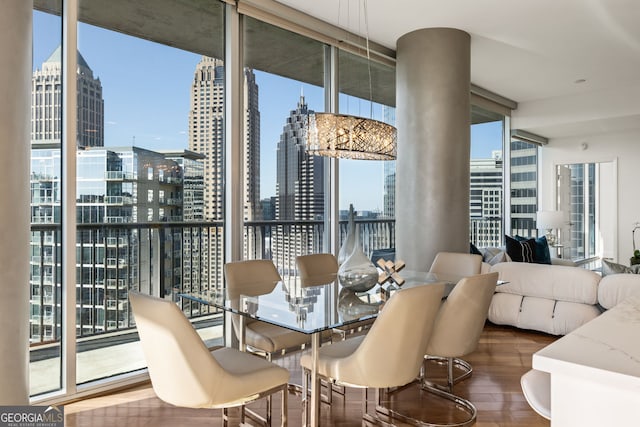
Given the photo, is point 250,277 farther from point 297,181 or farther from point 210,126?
point 297,181

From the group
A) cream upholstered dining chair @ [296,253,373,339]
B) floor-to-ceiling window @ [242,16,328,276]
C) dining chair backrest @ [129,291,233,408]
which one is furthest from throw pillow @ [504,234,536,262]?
dining chair backrest @ [129,291,233,408]

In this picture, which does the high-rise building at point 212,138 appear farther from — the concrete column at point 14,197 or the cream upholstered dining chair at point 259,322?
the concrete column at point 14,197

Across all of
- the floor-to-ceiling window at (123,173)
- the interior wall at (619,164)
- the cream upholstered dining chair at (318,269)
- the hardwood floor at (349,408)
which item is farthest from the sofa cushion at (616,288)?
the interior wall at (619,164)

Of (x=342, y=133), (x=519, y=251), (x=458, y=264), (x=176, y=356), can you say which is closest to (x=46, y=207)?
(x=176, y=356)

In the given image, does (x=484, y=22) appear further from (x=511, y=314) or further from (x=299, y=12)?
(x=511, y=314)

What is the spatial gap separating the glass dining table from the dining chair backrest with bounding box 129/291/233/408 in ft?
1.33

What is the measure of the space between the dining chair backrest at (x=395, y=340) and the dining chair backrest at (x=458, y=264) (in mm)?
1504

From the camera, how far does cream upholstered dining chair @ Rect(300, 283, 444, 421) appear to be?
1966 millimetres

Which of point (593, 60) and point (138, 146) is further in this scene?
point (593, 60)

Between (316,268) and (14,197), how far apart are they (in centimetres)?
208

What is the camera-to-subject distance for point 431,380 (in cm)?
315

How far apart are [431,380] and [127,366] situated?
7.13 ft

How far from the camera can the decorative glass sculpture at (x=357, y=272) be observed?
113 inches

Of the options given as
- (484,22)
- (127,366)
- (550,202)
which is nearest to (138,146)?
(127,366)
